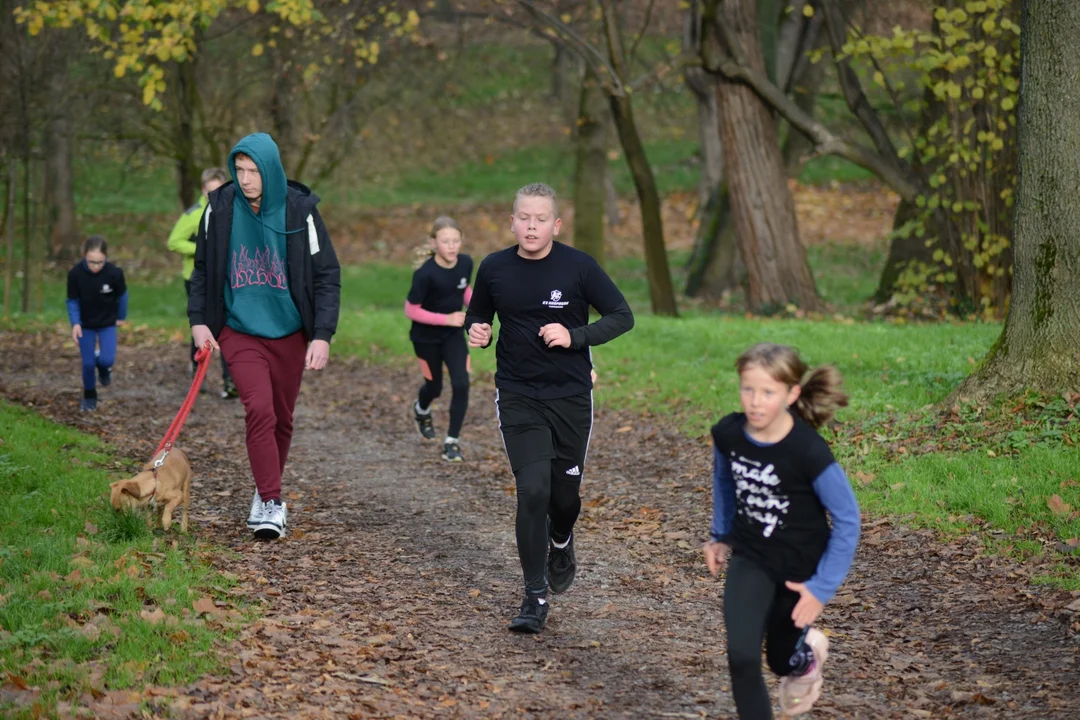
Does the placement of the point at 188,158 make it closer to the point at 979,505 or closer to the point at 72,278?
the point at 72,278

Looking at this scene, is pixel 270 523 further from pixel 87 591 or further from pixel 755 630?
pixel 755 630

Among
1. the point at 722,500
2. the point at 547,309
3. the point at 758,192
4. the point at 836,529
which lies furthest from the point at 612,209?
the point at 836,529

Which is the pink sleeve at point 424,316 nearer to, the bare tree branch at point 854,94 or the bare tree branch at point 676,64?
the bare tree branch at point 676,64

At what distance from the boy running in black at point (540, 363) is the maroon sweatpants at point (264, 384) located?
1.75 metres

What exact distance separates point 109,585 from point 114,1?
38.2 ft

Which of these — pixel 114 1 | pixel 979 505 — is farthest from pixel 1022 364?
pixel 114 1

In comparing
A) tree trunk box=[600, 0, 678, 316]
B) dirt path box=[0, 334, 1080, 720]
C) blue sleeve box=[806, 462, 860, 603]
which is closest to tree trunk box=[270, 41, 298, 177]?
tree trunk box=[600, 0, 678, 316]

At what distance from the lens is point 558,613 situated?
6152 millimetres

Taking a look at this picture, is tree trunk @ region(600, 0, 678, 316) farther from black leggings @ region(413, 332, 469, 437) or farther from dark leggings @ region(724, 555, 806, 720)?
dark leggings @ region(724, 555, 806, 720)

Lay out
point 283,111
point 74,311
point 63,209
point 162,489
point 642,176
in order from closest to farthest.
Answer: point 162,489 → point 74,311 → point 642,176 → point 283,111 → point 63,209

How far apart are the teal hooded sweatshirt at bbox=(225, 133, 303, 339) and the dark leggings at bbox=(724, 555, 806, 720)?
372 cm

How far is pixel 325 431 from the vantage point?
38.7ft

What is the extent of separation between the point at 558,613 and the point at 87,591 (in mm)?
2392

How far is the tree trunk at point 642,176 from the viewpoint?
59.5 ft
